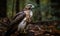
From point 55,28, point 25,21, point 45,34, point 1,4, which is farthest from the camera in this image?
point 1,4

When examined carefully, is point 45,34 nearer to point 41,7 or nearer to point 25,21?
point 25,21

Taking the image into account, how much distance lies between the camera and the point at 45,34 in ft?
22.7

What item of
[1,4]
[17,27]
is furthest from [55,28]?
[1,4]

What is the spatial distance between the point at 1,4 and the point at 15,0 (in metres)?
1.63

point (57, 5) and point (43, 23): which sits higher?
point (57, 5)

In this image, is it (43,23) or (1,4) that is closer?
(43,23)

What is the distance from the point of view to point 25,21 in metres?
5.50

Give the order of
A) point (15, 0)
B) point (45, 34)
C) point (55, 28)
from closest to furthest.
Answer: point (45, 34) → point (55, 28) → point (15, 0)

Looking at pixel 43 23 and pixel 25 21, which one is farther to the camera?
pixel 43 23

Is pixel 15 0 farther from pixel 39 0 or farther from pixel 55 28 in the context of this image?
pixel 55 28

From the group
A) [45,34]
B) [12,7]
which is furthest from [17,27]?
[12,7]

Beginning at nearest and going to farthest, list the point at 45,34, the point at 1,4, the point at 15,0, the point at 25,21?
the point at 25,21
the point at 45,34
the point at 15,0
the point at 1,4

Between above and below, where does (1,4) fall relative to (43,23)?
above

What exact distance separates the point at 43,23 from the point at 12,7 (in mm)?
1184
